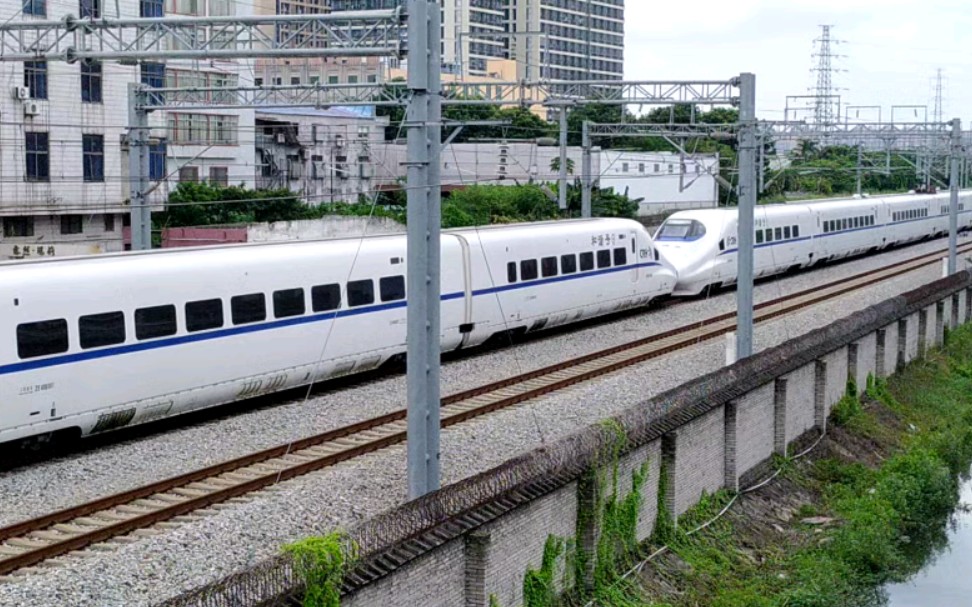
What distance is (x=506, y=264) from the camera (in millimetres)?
23625

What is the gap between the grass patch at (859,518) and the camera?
1551 cm

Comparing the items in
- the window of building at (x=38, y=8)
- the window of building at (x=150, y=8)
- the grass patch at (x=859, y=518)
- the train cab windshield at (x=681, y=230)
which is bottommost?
the grass patch at (x=859, y=518)

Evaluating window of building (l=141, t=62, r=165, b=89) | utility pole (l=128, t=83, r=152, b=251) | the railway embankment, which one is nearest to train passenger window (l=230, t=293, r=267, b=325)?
the railway embankment

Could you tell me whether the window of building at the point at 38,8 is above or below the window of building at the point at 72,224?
above

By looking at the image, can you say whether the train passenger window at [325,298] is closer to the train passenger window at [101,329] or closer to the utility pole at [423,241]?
the train passenger window at [101,329]

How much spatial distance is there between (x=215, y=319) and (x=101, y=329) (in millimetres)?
1964

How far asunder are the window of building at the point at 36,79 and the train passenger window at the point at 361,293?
18.8m

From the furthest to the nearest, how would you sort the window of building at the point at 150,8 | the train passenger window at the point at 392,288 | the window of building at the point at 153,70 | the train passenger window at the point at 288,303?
the window of building at the point at 153,70, the window of building at the point at 150,8, the train passenger window at the point at 392,288, the train passenger window at the point at 288,303

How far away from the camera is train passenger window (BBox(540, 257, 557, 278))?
82.1ft

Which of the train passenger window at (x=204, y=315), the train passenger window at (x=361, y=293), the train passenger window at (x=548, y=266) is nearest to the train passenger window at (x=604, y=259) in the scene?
the train passenger window at (x=548, y=266)

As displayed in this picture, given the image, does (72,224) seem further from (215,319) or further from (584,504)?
(584,504)

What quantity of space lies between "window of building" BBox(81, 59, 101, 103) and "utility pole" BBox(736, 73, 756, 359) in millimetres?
21182

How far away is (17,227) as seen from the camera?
35781mm

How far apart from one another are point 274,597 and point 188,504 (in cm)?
399
